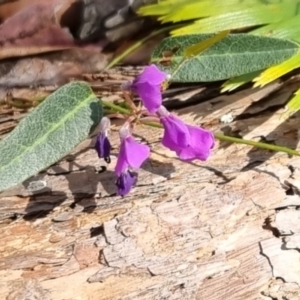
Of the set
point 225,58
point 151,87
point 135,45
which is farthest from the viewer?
point 135,45

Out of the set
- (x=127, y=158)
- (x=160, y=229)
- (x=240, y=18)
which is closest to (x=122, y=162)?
(x=127, y=158)

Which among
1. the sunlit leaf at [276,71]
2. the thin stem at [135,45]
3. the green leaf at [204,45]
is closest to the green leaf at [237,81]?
the sunlit leaf at [276,71]

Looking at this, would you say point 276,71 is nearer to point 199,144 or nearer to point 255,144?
point 255,144

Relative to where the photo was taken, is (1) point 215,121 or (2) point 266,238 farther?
(1) point 215,121

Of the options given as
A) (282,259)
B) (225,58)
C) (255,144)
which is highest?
(225,58)

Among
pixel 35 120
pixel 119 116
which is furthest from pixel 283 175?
pixel 35 120

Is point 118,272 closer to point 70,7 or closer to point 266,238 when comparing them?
point 266,238
